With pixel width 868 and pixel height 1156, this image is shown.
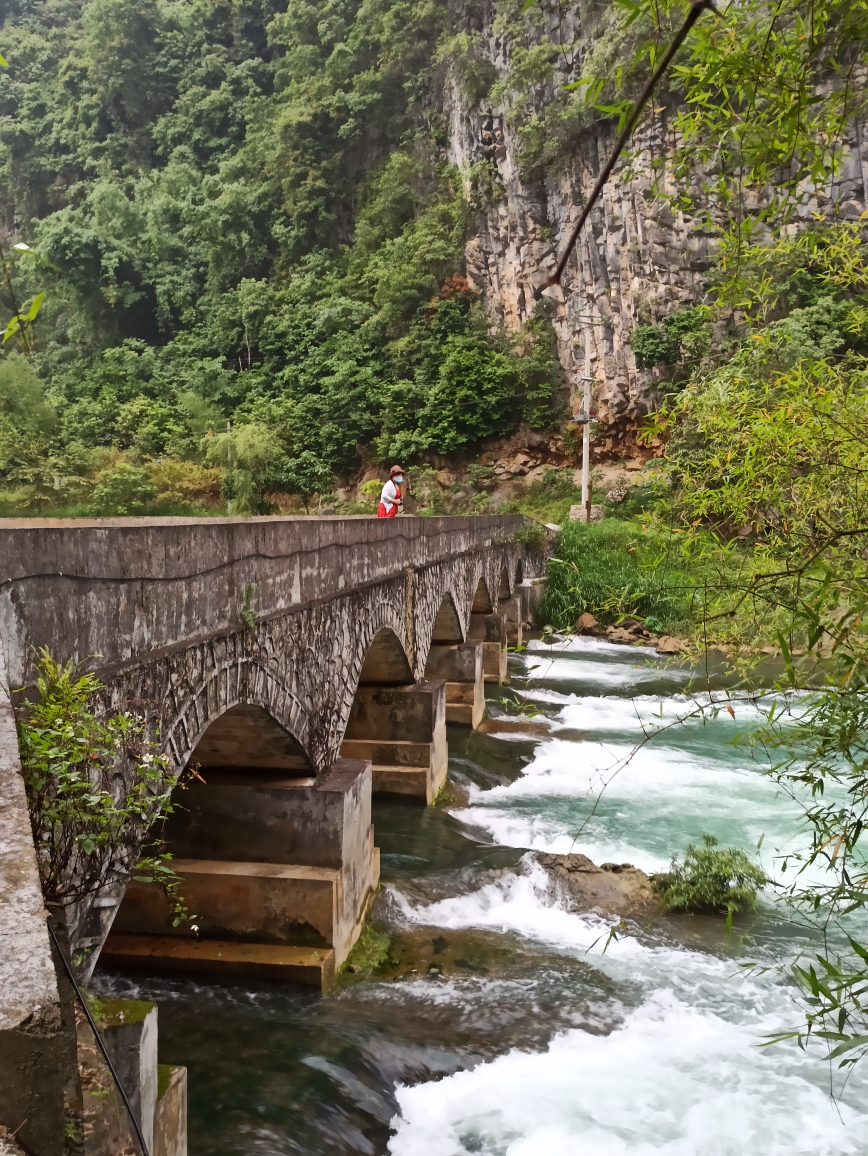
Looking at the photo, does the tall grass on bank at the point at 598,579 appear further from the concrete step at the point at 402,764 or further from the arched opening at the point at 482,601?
the concrete step at the point at 402,764

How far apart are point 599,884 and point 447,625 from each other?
6.56 m

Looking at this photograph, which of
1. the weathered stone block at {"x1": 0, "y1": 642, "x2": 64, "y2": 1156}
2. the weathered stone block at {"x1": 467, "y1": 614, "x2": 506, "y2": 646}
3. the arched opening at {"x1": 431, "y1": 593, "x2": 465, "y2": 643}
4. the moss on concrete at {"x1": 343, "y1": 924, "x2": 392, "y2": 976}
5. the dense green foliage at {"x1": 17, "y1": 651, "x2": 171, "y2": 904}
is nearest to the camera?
the weathered stone block at {"x1": 0, "y1": 642, "x2": 64, "y2": 1156}

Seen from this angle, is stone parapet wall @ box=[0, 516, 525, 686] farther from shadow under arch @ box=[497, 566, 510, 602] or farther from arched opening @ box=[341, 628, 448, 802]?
shadow under arch @ box=[497, 566, 510, 602]

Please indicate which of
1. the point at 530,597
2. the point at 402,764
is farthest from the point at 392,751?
the point at 530,597

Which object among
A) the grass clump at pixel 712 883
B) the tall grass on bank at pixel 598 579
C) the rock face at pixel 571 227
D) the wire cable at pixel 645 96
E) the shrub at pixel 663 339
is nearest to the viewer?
the wire cable at pixel 645 96

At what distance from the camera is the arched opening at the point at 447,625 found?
13.5 m

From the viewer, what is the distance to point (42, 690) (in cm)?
290

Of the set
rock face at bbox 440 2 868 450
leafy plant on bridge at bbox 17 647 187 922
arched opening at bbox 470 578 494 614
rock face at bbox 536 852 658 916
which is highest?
rock face at bbox 440 2 868 450

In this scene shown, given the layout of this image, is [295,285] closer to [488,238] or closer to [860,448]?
[488,238]

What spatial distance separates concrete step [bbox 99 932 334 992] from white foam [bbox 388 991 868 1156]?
42.3 inches

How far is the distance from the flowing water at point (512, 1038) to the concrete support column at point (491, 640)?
815 cm

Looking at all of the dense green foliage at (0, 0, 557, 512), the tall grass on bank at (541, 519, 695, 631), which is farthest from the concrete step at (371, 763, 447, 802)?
the dense green foliage at (0, 0, 557, 512)

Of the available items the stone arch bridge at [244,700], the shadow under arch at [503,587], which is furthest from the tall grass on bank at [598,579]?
the stone arch bridge at [244,700]

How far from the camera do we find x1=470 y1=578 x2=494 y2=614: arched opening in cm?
1728
